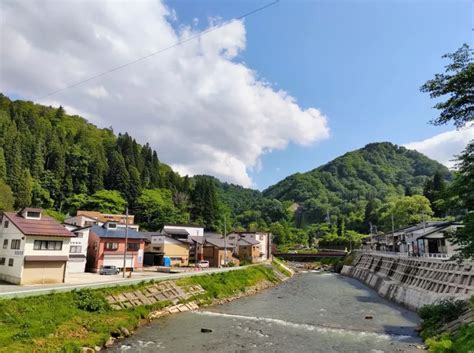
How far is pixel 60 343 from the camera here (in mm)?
17922

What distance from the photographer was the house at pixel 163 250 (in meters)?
54.1

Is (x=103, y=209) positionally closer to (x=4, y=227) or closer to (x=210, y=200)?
(x=210, y=200)

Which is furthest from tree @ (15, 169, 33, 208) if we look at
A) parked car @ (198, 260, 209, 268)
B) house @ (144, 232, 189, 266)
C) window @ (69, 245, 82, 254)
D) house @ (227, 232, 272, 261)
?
house @ (227, 232, 272, 261)

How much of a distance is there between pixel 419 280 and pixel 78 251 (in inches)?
1571

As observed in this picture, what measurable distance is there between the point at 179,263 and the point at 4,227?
94.0 feet

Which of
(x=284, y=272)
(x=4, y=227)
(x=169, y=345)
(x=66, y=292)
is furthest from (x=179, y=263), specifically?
(x=169, y=345)

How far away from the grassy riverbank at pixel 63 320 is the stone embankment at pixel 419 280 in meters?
24.5

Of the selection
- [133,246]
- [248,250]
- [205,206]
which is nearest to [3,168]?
[133,246]

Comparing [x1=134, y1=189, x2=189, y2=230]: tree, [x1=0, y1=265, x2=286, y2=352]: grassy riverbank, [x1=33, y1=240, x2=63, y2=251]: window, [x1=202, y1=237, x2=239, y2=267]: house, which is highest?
[x1=134, y1=189, x2=189, y2=230]: tree

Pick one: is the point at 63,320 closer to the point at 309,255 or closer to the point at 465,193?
the point at 465,193

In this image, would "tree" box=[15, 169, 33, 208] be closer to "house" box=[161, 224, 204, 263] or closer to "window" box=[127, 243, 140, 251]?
"house" box=[161, 224, 204, 263]

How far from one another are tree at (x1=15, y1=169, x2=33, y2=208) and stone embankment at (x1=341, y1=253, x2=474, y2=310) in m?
66.9

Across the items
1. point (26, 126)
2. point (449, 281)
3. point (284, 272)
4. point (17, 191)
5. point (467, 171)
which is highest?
point (26, 126)

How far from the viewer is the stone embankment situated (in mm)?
27672
